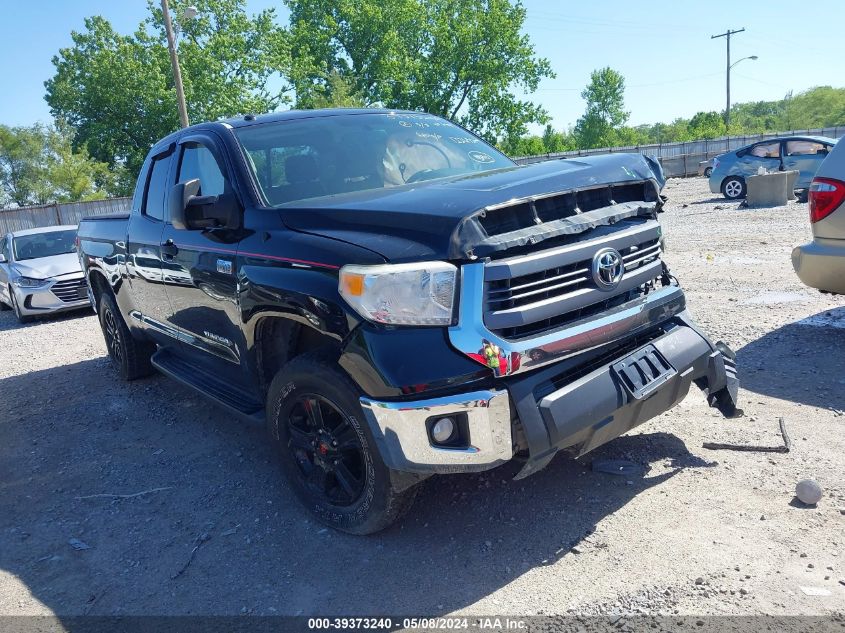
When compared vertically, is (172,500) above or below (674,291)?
below

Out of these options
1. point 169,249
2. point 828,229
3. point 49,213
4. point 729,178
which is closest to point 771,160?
point 729,178

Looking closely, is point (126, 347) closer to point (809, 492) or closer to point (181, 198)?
point (181, 198)

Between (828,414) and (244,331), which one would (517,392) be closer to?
(244,331)

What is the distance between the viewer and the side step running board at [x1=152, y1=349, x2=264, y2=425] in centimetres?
379

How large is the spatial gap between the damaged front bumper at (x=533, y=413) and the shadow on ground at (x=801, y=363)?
1.89 meters

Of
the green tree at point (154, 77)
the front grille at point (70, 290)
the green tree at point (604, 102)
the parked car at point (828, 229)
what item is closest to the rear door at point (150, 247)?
the parked car at point (828, 229)

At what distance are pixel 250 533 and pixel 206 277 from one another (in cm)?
146

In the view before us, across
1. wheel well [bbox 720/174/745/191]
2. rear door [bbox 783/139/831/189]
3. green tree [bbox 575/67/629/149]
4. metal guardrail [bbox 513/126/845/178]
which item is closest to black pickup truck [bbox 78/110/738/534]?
rear door [bbox 783/139/831/189]

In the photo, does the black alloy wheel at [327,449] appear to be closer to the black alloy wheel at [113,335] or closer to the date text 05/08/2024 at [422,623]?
the date text 05/08/2024 at [422,623]

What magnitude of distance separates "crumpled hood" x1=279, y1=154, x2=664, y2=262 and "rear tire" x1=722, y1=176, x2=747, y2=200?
16174mm

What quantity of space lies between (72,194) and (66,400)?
4298 centimetres

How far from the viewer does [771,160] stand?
1741cm

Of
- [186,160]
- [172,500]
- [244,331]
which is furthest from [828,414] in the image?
[186,160]

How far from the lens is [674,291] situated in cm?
341
